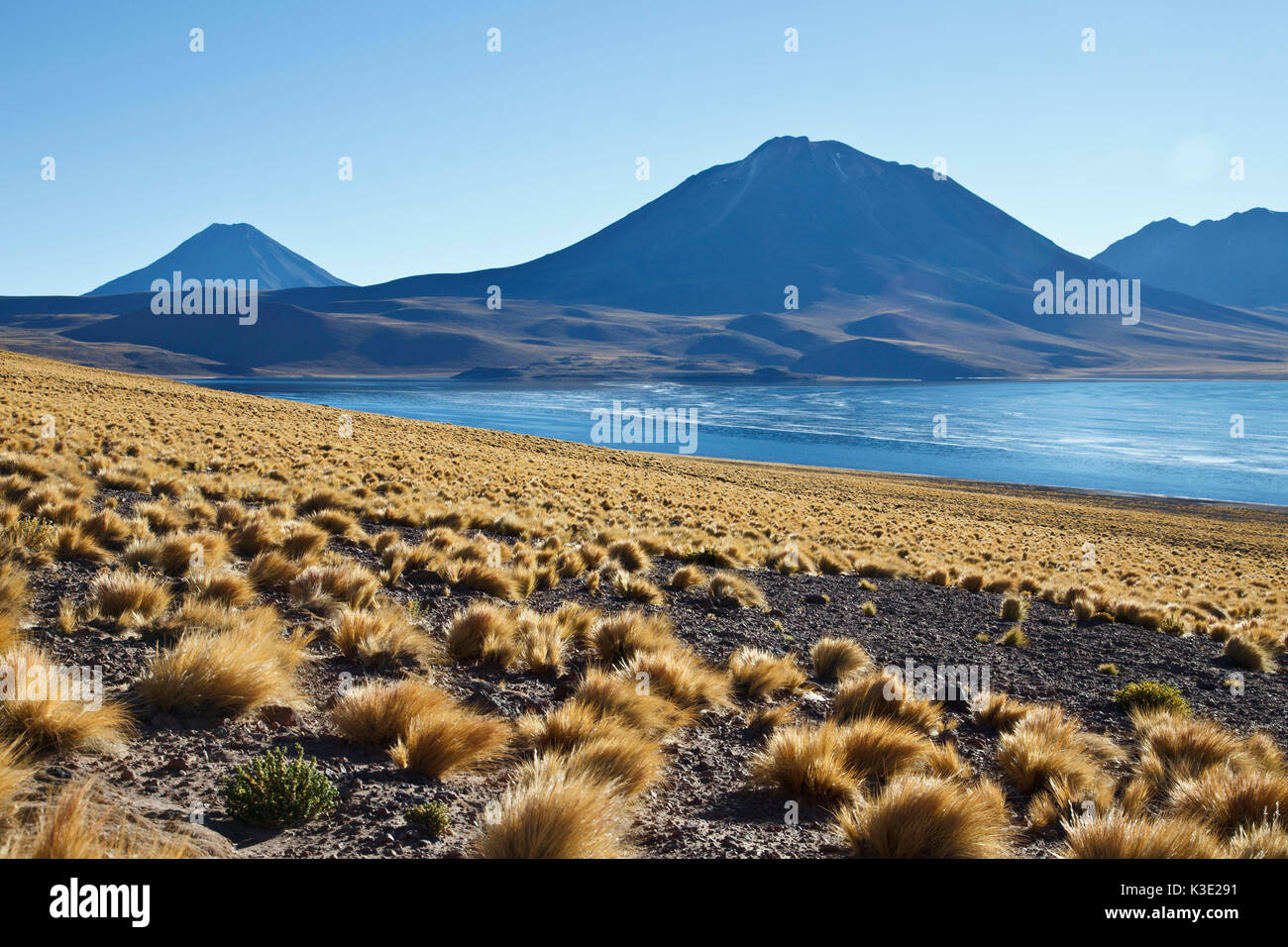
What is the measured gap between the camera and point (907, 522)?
26984mm

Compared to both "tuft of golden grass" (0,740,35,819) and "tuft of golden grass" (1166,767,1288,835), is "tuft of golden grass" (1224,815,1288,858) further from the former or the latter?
"tuft of golden grass" (0,740,35,819)

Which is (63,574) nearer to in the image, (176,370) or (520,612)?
Result: (520,612)

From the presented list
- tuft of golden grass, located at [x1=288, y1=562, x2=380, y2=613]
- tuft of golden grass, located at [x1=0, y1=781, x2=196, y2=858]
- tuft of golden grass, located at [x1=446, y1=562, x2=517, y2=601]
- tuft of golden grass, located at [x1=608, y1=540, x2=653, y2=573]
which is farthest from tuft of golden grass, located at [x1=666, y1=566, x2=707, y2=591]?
tuft of golden grass, located at [x1=0, y1=781, x2=196, y2=858]

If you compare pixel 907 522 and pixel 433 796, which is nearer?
pixel 433 796

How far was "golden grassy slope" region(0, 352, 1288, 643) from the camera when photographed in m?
13.3

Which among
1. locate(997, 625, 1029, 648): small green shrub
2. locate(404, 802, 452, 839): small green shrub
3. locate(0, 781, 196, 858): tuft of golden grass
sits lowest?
locate(997, 625, 1029, 648): small green shrub

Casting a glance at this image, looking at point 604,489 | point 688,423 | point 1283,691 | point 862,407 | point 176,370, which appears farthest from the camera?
point 176,370

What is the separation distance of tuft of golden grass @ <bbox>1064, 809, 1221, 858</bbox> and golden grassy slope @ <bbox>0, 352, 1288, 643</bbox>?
935 cm

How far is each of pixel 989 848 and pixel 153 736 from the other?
14.5ft

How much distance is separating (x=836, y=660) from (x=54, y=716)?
6287 millimetres

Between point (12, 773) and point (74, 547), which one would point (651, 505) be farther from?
point (12, 773)

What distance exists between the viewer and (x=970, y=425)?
95562 millimetres

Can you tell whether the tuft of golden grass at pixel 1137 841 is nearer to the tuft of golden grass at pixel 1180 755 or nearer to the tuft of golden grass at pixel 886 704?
the tuft of golden grass at pixel 1180 755
